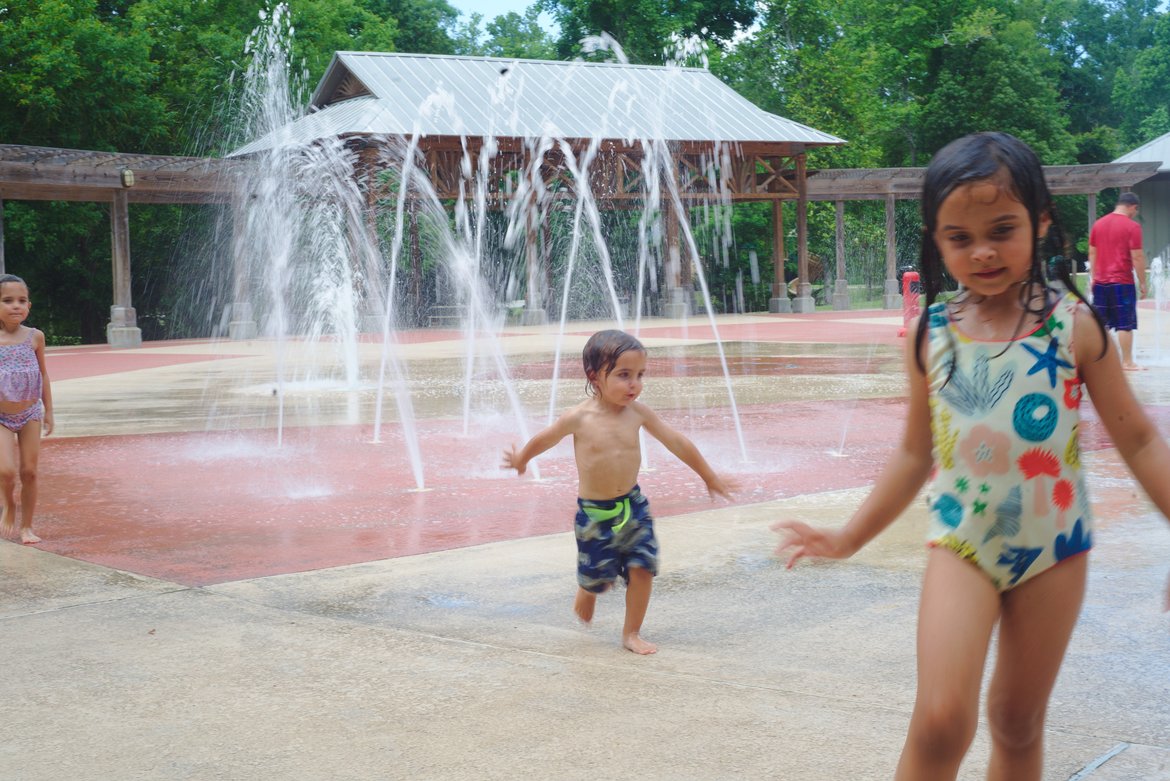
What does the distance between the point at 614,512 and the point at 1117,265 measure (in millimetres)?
9406

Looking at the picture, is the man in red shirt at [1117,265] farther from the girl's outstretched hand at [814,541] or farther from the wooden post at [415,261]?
the wooden post at [415,261]

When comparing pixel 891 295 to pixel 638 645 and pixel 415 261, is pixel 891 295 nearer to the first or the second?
pixel 415 261

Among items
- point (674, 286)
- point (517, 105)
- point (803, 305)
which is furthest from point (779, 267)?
point (517, 105)

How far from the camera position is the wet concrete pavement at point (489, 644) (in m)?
3.16

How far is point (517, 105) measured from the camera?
95.6 feet

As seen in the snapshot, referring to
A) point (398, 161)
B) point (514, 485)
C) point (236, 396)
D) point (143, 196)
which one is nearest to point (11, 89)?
point (143, 196)

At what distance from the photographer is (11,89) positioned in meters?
29.3

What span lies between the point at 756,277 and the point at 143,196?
19543 mm

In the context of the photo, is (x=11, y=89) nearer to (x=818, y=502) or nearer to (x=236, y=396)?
(x=236, y=396)

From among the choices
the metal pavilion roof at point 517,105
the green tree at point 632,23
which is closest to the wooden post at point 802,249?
the metal pavilion roof at point 517,105

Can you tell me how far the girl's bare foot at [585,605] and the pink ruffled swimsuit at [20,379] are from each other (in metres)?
3.50

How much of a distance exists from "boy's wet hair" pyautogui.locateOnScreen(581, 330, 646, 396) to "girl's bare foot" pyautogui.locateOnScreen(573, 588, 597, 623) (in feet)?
2.30

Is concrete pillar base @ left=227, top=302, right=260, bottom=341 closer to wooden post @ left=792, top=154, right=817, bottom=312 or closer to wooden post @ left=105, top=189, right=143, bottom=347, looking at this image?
wooden post @ left=105, top=189, right=143, bottom=347

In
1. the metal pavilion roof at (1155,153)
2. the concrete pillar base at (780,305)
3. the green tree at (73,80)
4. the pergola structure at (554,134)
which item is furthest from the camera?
the metal pavilion roof at (1155,153)
